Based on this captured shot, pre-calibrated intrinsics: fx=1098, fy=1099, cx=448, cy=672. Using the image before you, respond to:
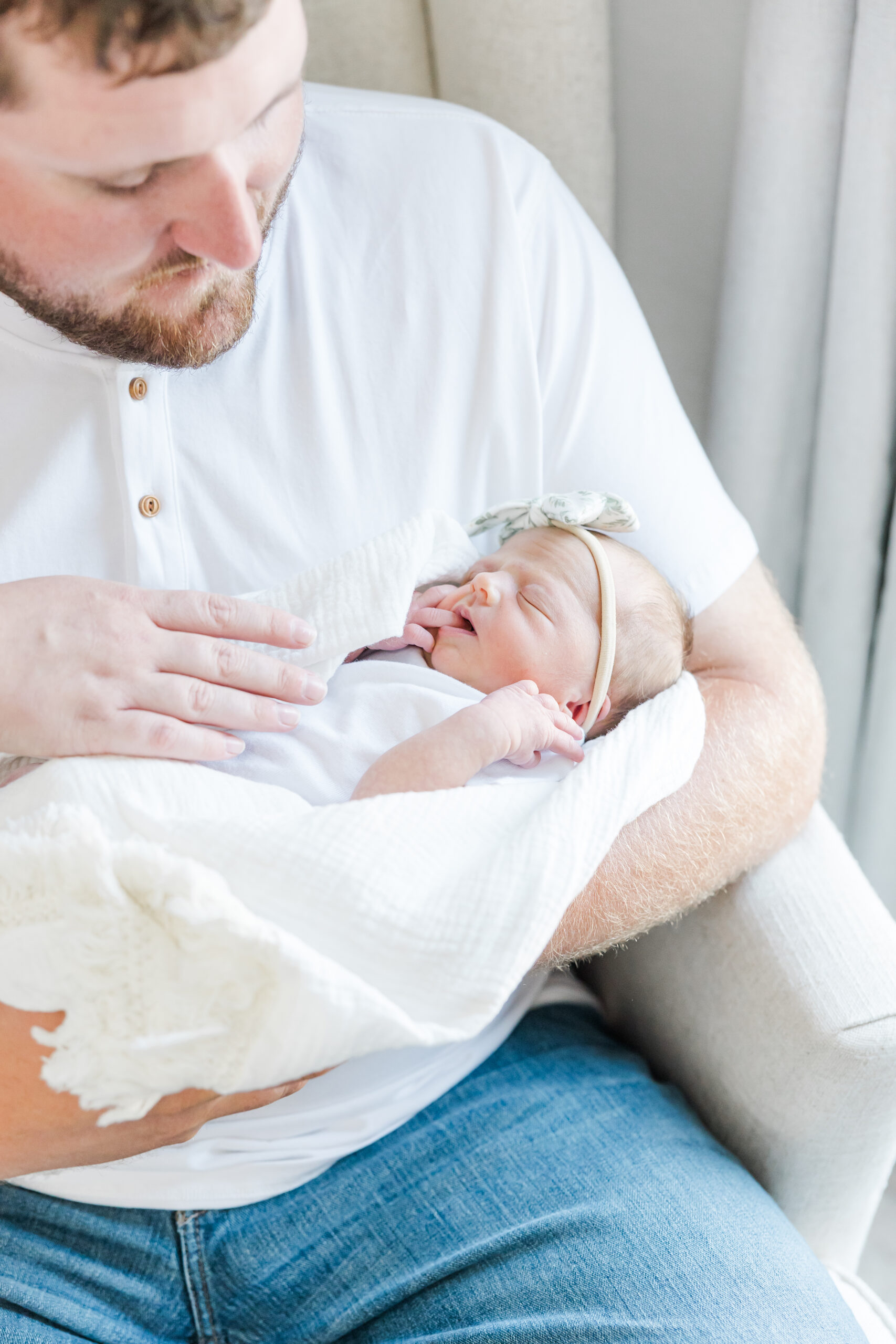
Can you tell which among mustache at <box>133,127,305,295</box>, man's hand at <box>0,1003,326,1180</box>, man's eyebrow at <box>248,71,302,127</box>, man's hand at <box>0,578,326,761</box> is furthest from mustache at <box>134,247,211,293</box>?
man's hand at <box>0,1003,326,1180</box>

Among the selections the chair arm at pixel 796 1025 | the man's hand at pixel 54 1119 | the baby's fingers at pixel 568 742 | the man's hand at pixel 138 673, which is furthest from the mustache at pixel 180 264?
the chair arm at pixel 796 1025

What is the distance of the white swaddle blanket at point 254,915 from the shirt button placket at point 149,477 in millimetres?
283

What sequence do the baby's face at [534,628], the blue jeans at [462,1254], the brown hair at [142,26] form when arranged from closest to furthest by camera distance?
the brown hair at [142,26] → the blue jeans at [462,1254] → the baby's face at [534,628]

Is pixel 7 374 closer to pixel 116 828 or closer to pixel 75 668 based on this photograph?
pixel 75 668

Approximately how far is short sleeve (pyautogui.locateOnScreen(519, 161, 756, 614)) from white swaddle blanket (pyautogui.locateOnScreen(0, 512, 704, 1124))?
418mm

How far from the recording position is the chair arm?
1079 millimetres

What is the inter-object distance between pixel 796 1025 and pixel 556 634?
455 mm

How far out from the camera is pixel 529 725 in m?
1.04

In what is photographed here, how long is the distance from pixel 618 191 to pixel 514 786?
1141mm

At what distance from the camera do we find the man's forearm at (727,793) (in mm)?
1131

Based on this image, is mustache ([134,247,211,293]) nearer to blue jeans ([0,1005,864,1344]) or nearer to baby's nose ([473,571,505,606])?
baby's nose ([473,571,505,606])

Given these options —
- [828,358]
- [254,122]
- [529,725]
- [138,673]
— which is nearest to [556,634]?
[529,725]

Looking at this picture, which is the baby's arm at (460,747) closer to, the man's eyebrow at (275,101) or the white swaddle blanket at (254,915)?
the white swaddle blanket at (254,915)

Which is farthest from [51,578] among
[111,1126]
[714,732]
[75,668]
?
[714,732]
